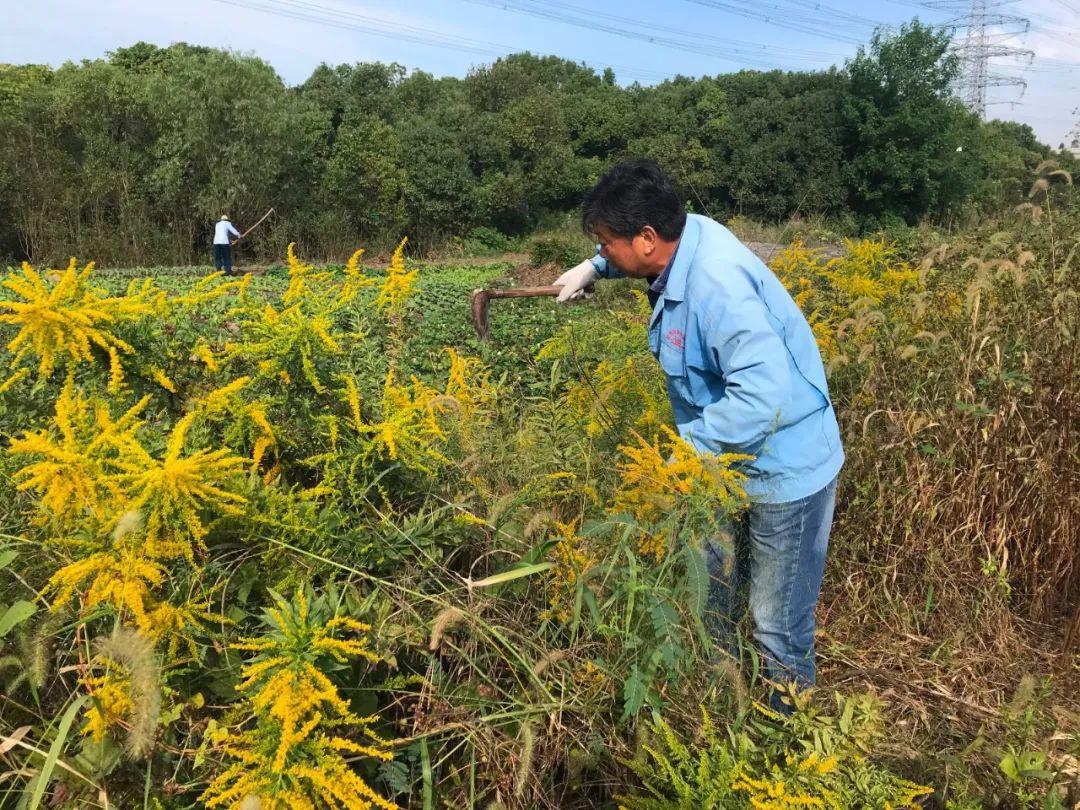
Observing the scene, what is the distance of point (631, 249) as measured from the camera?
7.21 feet

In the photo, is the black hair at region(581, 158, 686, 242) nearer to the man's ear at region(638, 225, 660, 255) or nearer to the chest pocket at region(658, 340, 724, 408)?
the man's ear at region(638, 225, 660, 255)

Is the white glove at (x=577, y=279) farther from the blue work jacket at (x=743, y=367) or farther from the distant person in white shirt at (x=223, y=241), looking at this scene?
the distant person in white shirt at (x=223, y=241)

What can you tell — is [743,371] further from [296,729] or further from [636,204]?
[296,729]

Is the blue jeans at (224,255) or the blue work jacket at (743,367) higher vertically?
the blue work jacket at (743,367)

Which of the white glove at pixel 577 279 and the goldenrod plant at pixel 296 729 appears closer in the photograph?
the goldenrod plant at pixel 296 729

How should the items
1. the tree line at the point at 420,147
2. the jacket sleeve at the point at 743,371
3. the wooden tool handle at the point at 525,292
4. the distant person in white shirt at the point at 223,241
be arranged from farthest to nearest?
the tree line at the point at 420,147
the distant person in white shirt at the point at 223,241
the wooden tool handle at the point at 525,292
the jacket sleeve at the point at 743,371

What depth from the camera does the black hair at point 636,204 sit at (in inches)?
83.9

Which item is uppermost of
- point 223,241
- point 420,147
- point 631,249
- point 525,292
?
point 420,147

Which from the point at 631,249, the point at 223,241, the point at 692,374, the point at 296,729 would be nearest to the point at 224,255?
the point at 223,241

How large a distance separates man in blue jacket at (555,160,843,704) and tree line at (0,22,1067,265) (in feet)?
35.7

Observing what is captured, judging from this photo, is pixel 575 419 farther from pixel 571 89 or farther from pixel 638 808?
pixel 571 89

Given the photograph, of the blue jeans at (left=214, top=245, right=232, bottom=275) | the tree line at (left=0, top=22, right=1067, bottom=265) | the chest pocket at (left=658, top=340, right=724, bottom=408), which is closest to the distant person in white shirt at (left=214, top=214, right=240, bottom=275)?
the blue jeans at (left=214, top=245, right=232, bottom=275)

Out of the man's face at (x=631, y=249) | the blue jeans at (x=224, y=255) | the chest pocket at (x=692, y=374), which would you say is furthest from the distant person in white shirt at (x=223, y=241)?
the chest pocket at (x=692, y=374)

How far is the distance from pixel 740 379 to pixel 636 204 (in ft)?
1.93
